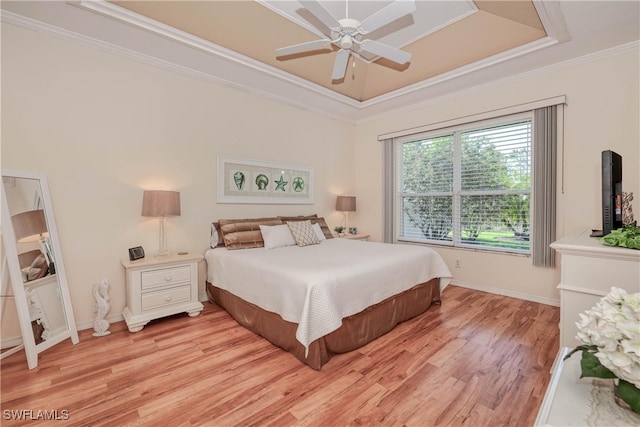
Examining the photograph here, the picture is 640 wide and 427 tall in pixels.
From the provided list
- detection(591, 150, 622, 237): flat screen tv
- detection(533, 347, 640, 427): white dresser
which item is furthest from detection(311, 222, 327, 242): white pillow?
detection(533, 347, 640, 427): white dresser

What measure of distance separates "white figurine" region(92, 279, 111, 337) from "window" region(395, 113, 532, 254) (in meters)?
4.01

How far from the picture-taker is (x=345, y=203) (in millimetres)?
4844

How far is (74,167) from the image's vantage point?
2.66 meters

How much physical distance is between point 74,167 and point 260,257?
1.92 meters

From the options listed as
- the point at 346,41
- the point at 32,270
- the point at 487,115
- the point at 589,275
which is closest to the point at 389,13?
the point at 346,41

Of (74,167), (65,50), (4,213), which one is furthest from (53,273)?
(65,50)

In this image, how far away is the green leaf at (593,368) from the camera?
80 cm

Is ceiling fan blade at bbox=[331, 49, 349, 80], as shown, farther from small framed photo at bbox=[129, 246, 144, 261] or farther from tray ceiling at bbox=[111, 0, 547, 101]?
small framed photo at bbox=[129, 246, 144, 261]

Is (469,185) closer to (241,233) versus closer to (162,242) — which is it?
(241,233)

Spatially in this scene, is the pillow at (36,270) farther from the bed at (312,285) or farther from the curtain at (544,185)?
the curtain at (544,185)

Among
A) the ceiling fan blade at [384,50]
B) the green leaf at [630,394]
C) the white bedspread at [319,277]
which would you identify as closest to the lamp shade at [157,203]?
the white bedspread at [319,277]

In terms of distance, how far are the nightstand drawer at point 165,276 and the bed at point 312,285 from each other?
33cm

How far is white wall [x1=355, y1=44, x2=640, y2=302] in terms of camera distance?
286 cm

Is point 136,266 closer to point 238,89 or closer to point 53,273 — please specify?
point 53,273
